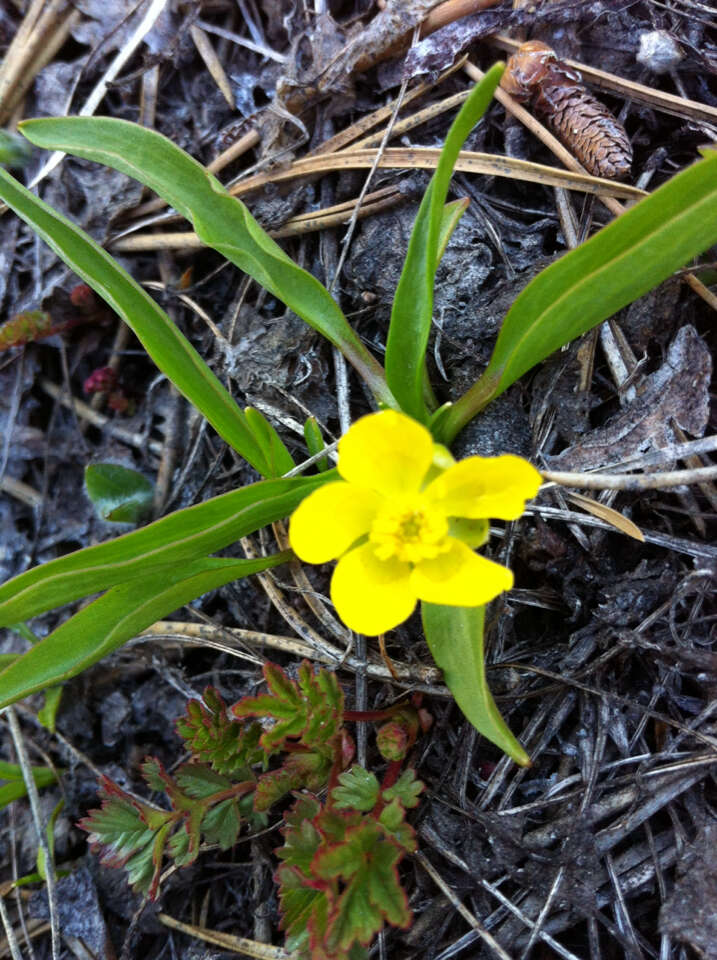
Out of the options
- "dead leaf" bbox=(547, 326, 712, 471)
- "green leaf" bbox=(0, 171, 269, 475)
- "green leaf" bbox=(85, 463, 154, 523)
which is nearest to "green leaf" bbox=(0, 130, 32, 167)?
"green leaf" bbox=(0, 171, 269, 475)

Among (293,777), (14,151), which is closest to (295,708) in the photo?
(293,777)

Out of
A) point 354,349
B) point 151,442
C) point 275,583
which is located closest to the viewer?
point 354,349

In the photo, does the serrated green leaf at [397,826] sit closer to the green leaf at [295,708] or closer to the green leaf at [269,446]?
the green leaf at [295,708]

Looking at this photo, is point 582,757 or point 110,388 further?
point 110,388

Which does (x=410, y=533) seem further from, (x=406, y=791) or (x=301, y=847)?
(x=301, y=847)

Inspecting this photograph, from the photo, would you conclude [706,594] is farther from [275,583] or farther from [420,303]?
[275,583]

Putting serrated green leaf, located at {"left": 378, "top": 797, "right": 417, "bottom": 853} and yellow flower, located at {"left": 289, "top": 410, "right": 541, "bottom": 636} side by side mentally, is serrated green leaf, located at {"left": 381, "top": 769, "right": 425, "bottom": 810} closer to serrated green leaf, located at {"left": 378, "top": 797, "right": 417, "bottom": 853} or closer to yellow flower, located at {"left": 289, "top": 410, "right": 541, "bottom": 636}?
serrated green leaf, located at {"left": 378, "top": 797, "right": 417, "bottom": 853}

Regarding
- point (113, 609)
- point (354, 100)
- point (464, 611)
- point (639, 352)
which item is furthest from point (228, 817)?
point (354, 100)
